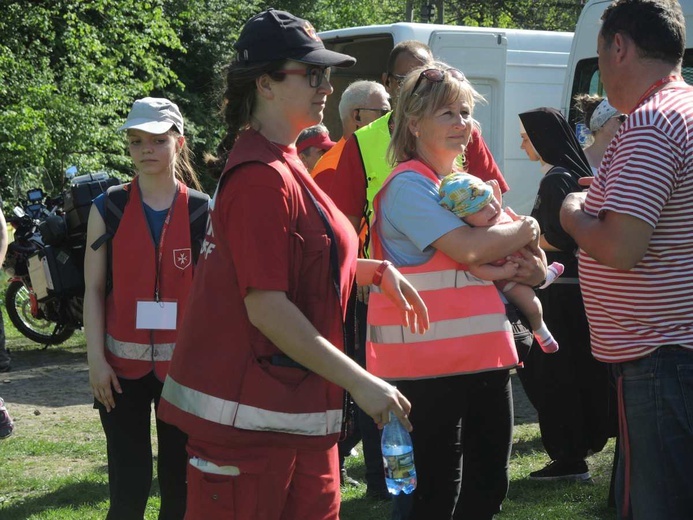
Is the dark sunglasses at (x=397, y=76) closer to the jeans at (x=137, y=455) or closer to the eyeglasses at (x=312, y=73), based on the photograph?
the jeans at (x=137, y=455)

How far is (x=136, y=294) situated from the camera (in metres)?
4.06

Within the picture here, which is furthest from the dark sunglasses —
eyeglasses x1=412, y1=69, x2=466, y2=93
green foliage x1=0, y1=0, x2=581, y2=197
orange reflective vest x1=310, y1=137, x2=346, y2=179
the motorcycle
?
green foliage x1=0, y1=0, x2=581, y2=197

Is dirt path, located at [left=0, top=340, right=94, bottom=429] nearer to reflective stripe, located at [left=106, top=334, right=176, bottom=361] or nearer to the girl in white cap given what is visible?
reflective stripe, located at [left=106, top=334, right=176, bottom=361]

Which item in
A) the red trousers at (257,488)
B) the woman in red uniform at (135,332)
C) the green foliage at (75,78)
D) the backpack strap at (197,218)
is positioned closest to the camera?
the red trousers at (257,488)

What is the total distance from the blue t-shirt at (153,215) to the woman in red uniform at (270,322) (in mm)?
1343

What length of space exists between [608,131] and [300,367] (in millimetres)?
3310

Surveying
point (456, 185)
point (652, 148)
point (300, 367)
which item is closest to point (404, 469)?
point (300, 367)

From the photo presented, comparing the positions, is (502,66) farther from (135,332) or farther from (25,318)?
(135,332)

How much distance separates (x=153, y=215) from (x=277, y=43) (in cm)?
156

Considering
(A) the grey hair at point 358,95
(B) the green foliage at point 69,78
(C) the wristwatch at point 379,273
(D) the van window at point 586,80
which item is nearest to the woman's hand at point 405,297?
(C) the wristwatch at point 379,273

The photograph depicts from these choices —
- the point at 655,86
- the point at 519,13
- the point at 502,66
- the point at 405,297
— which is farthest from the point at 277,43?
the point at 519,13

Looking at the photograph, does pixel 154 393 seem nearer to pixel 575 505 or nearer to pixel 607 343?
pixel 607 343

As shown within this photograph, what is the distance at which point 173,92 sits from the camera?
2828 cm

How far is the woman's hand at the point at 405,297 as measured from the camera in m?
3.14
